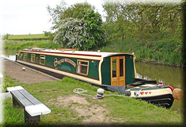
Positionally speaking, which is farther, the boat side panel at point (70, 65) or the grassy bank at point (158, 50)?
→ the grassy bank at point (158, 50)

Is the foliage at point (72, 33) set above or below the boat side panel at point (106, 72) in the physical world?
above

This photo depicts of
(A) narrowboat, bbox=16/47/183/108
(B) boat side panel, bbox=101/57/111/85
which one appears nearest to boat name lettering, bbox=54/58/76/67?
(A) narrowboat, bbox=16/47/183/108

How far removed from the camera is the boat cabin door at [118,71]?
6.50 meters

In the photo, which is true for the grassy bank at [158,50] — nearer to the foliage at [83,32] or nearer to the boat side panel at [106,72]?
the foliage at [83,32]

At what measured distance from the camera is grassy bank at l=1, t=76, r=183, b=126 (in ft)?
11.4

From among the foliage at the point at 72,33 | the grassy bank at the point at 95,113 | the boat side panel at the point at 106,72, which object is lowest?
the grassy bank at the point at 95,113

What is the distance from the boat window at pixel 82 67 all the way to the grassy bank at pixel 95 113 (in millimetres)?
1895

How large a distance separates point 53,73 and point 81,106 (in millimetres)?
4957

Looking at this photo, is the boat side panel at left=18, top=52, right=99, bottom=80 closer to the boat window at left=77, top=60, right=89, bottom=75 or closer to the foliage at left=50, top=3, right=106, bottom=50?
the boat window at left=77, top=60, right=89, bottom=75

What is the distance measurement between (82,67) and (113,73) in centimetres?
129

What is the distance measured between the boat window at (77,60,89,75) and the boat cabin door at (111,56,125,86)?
3.36 ft

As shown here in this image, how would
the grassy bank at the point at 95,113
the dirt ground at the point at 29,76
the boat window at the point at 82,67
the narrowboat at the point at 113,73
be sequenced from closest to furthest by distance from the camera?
the grassy bank at the point at 95,113 < the narrowboat at the point at 113,73 < the boat window at the point at 82,67 < the dirt ground at the point at 29,76

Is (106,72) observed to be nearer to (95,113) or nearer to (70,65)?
(70,65)

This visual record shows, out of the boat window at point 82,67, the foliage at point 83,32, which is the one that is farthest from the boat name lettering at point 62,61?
the foliage at point 83,32
